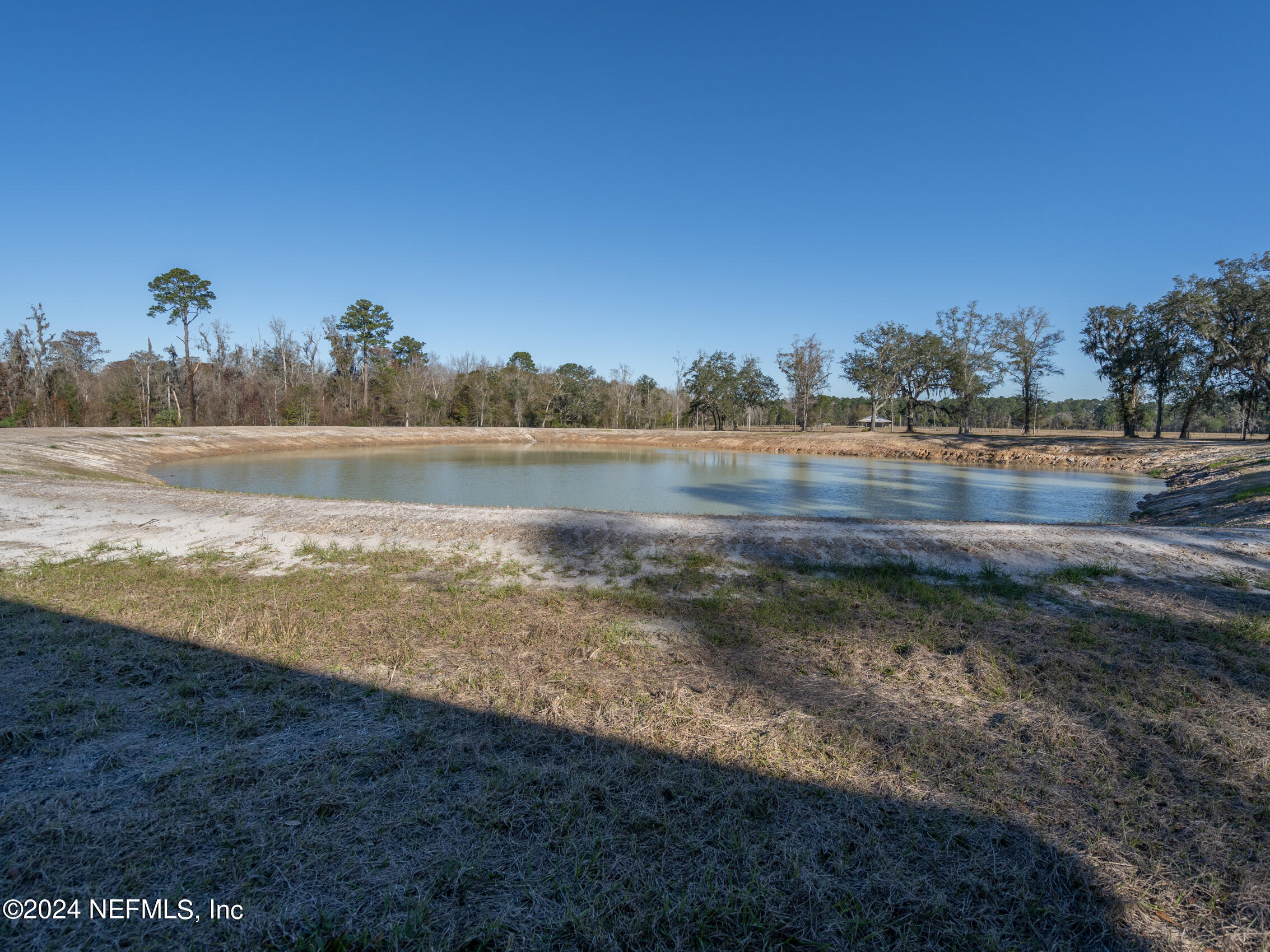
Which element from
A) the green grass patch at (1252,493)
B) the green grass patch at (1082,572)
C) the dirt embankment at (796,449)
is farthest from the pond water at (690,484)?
the green grass patch at (1082,572)

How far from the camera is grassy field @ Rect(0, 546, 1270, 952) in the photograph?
88.5 inches

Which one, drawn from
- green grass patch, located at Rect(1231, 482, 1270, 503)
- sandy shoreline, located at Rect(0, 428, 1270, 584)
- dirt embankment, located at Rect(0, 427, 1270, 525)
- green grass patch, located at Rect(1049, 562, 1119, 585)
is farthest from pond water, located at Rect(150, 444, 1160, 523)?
green grass patch, located at Rect(1049, 562, 1119, 585)

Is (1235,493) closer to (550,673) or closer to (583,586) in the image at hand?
(583,586)

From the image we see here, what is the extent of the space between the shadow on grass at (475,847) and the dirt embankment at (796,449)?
14790mm

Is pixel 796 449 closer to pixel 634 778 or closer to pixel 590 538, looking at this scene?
pixel 590 538

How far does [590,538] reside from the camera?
8703 millimetres

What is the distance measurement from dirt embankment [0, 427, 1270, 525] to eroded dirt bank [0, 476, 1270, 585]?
20.4ft

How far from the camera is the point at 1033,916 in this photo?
2.29m


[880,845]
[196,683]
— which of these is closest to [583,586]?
[196,683]

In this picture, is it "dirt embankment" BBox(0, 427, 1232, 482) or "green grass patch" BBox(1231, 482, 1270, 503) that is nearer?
"green grass patch" BBox(1231, 482, 1270, 503)

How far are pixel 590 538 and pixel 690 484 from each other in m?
15.4

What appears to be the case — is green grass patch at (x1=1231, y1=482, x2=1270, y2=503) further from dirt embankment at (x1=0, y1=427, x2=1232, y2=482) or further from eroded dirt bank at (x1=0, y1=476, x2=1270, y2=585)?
dirt embankment at (x1=0, y1=427, x2=1232, y2=482)

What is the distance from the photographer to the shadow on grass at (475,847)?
2.17m

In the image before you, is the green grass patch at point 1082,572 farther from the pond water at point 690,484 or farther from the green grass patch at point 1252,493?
the green grass patch at point 1252,493
